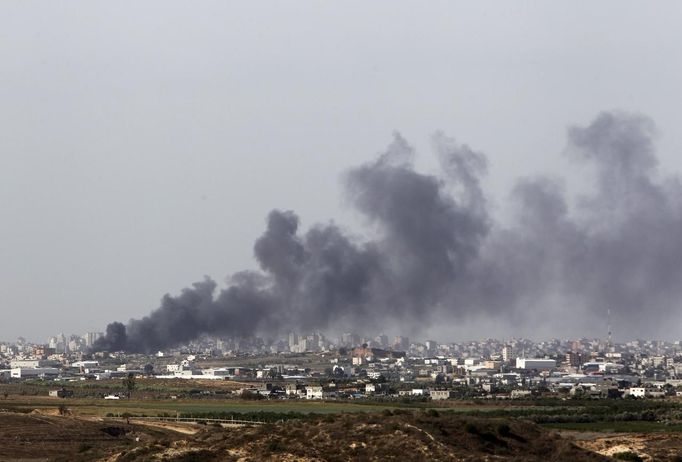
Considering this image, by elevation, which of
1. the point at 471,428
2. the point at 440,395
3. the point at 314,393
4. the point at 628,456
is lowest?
the point at 628,456

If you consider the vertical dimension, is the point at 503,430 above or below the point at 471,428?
below

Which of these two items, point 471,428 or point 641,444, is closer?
point 471,428

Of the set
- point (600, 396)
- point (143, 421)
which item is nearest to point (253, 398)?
point (600, 396)

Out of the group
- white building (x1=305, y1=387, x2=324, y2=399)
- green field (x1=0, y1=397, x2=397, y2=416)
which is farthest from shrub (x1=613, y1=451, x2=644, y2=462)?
white building (x1=305, y1=387, x2=324, y2=399)

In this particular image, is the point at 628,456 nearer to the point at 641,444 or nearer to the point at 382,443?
the point at 641,444

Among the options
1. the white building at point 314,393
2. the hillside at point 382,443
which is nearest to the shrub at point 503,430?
the hillside at point 382,443

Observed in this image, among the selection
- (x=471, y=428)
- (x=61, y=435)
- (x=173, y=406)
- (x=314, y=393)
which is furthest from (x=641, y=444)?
(x=314, y=393)

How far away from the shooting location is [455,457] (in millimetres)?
53125

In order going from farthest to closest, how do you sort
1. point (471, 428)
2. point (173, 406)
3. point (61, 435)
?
1. point (173, 406)
2. point (61, 435)
3. point (471, 428)

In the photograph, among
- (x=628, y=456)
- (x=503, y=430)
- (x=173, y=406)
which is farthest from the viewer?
(x=173, y=406)

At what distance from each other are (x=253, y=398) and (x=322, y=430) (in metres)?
92.2

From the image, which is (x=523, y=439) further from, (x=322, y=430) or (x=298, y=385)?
(x=298, y=385)

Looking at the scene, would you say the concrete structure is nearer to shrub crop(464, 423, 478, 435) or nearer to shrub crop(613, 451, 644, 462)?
shrub crop(613, 451, 644, 462)

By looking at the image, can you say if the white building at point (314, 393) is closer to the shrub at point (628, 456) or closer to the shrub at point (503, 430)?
the shrub at point (628, 456)
